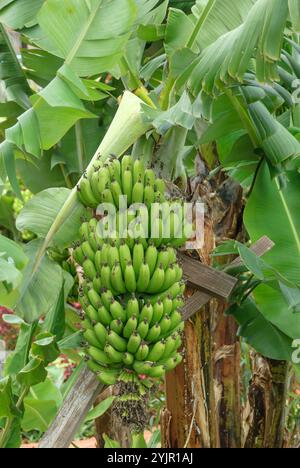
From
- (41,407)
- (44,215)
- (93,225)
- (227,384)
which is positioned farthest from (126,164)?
(227,384)

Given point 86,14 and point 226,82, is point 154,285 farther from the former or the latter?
point 86,14

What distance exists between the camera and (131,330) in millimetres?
1492

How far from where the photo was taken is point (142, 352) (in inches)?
58.8

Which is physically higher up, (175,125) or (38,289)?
(175,125)

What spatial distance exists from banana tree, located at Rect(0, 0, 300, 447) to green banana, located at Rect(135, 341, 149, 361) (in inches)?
11.8

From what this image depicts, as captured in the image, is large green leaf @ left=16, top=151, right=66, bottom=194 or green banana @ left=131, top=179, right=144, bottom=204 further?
large green leaf @ left=16, top=151, right=66, bottom=194

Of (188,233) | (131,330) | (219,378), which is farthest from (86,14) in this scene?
(219,378)

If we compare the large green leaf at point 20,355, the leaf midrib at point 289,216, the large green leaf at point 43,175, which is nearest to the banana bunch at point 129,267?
the large green leaf at point 20,355

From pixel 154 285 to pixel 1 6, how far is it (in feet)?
3.32

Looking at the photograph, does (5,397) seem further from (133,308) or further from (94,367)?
(133,308)

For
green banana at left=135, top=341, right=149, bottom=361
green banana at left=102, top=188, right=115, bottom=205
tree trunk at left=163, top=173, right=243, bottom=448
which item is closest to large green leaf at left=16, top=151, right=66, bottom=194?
tree trunk at left=163, top=173, right=243, bottom=448

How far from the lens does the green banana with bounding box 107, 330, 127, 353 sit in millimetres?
1487

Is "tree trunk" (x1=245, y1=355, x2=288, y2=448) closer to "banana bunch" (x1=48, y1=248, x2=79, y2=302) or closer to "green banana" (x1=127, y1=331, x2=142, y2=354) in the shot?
"banana bunch" (x1=48, y1=248, x2=79, y2=302)

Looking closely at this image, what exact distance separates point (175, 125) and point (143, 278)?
42 cm
